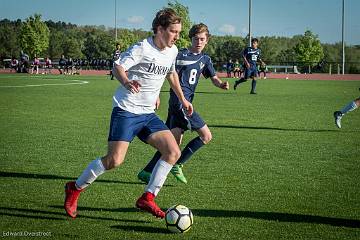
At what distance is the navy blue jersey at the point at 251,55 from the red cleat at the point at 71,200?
2069cm

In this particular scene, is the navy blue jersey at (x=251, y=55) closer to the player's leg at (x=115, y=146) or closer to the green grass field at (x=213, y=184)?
the green grass field at (x=213, y=184)

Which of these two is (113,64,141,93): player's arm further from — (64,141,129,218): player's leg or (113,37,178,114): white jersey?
(64,141,129,218): player's leg

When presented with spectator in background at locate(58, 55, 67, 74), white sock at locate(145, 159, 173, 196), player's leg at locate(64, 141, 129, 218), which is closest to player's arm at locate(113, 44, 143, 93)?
player's leg at locate(64, 141, 129, 218)

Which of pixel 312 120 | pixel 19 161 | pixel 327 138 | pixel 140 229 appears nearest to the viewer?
pixel 140 229

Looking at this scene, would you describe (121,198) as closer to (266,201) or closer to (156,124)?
(156,124)

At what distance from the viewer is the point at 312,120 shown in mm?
15555

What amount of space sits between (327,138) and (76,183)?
742 cm

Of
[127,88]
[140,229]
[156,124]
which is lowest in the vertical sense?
[140,229]

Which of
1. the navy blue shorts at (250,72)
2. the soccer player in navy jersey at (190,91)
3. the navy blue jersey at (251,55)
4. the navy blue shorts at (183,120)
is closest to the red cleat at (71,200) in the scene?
the soccer player in navy jersey at (190,91)

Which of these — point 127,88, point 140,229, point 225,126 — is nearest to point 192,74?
point 127,88

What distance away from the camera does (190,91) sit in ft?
26.9

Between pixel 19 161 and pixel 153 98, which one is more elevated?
pixel 153 98

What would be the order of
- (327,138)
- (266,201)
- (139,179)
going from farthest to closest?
(327,138), (139,179), (266,201)

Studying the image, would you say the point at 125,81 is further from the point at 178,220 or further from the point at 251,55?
the point at 251,55
